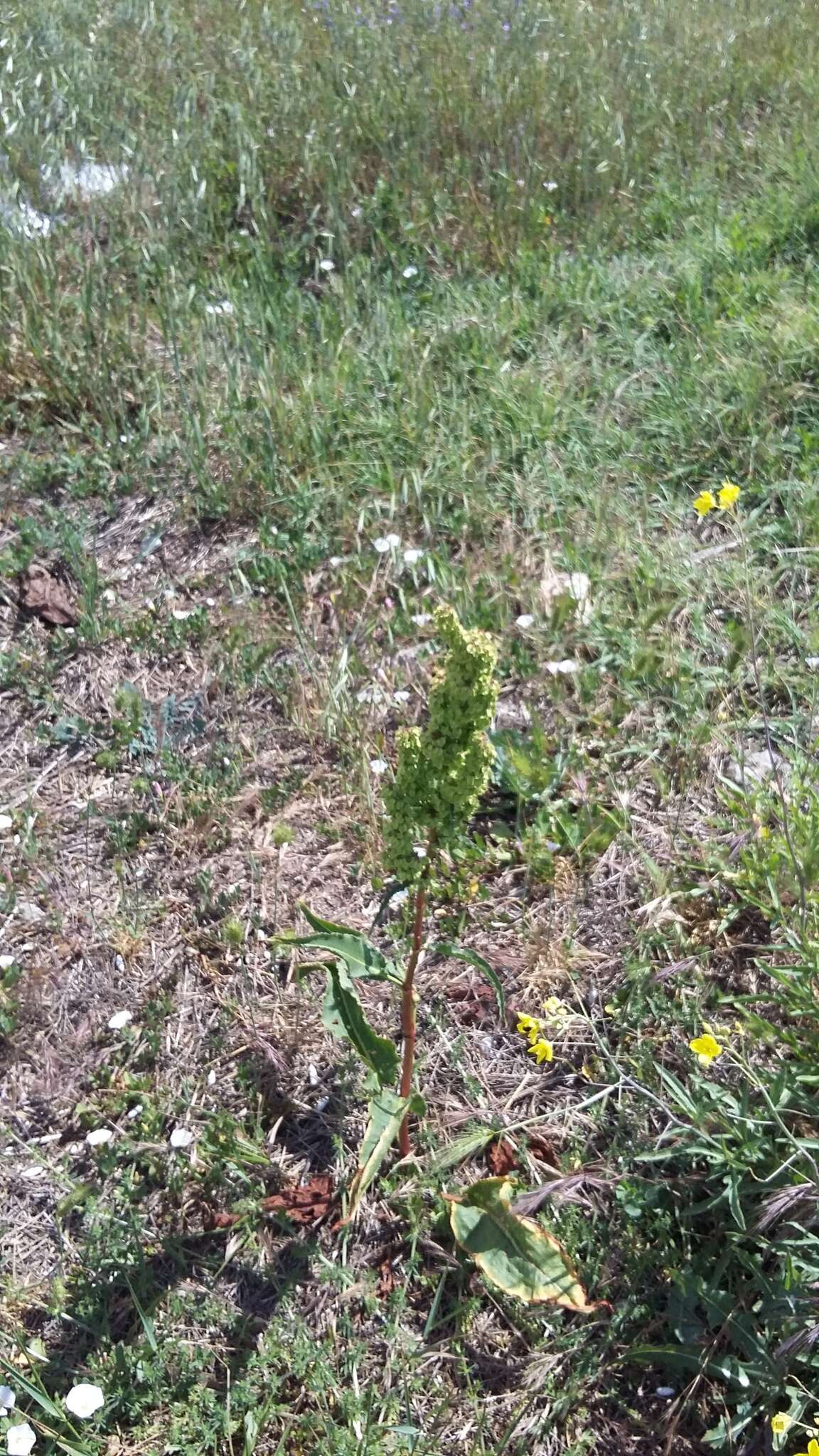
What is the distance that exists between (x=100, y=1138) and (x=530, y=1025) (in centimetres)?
91

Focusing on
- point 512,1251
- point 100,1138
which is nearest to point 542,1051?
point 512,1251

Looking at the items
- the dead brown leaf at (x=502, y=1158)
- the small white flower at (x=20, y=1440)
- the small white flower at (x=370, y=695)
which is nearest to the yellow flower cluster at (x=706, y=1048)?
the dead brown leaf at (x=502, y=1158)

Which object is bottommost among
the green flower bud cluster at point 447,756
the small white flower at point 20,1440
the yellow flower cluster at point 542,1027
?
the yellow flower cluster at point 542,1027

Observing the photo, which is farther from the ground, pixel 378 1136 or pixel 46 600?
pixel 46 600

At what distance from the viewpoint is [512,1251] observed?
1932 millimetres

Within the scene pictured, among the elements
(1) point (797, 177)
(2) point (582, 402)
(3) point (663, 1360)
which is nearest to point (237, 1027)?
(3) point (663, 1360)

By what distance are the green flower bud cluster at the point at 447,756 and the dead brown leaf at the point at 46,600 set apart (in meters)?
1.77

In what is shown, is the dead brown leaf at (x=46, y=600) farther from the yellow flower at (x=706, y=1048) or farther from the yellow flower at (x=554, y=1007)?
the yellow flower at (x=706, y=1048)

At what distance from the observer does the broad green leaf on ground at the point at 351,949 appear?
2.04 metres

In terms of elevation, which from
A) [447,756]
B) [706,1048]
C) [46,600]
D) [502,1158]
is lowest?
[502,1158]

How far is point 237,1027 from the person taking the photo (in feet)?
7.94

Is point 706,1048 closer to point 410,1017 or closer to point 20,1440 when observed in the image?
point 410,1017

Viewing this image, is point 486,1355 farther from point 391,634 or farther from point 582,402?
point 582,402

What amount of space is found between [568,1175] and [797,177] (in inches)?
174
